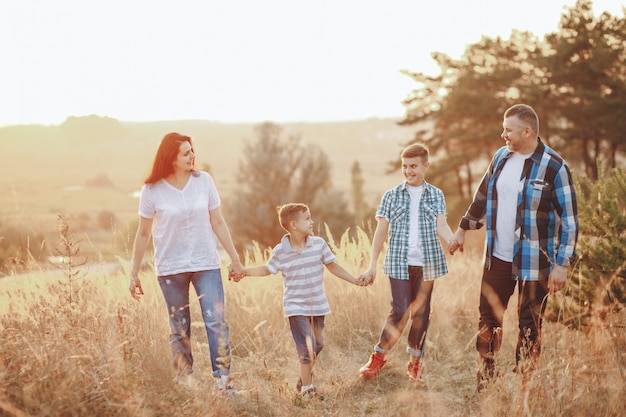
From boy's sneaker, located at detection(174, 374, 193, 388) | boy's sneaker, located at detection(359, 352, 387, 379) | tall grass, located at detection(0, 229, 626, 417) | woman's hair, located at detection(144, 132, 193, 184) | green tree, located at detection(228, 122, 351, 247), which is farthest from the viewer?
green tree, located at detection(228, 122, 351, 247)

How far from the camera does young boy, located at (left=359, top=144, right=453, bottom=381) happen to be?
181 inches

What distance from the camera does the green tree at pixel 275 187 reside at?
37188 millimetres

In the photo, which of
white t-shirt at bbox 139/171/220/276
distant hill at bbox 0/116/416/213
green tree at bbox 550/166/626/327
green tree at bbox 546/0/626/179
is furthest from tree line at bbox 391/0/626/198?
white t-shirt at bbox 139/171/220/276

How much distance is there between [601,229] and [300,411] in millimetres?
2844

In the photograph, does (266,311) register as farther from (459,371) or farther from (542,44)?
(542,44)

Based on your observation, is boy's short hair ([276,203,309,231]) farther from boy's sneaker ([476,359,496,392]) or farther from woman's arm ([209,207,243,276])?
boy's sneaker ([476,359,496,392])

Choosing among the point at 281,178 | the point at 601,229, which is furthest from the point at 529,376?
the point at 281,178

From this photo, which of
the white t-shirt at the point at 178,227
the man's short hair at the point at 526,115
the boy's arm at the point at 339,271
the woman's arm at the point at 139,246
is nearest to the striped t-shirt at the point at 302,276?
the boy's arm at the point at 339,271

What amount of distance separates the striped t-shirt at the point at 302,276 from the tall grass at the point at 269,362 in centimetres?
36

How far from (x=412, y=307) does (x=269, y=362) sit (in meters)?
1.44

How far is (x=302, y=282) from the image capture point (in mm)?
4449

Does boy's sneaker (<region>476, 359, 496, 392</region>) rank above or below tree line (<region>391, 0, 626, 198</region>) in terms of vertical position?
below

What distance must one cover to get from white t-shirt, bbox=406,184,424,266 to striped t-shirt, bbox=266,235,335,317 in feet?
2.15

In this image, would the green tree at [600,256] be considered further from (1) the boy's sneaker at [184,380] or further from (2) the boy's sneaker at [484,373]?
(1) the boy's sneaker at [184,380]
